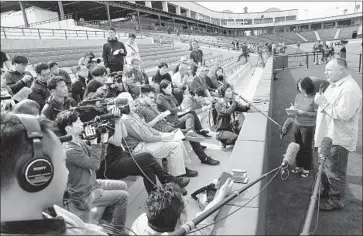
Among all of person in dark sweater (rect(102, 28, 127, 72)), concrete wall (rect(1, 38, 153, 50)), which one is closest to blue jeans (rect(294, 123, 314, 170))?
person in dark sweater (rect(102, 28, 127, 72))

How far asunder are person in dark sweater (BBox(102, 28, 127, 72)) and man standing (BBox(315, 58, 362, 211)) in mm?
4929

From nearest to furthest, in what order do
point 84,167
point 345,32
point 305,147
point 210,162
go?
point 84,167, point 305,147, point 210,162, point 345,32

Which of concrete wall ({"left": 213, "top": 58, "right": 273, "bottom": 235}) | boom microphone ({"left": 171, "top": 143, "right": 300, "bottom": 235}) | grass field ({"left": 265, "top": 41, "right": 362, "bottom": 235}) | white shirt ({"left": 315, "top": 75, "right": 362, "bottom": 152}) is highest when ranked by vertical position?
white shirt ({"left": 315, "top": 75, "right": 362, "bottom": 152})

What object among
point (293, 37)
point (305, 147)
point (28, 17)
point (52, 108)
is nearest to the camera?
point (52, 108)

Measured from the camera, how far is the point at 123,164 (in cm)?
323

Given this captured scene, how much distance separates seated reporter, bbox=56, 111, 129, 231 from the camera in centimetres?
260

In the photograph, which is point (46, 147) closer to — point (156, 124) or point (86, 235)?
point (86, 235)

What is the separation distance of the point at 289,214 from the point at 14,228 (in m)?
2.47

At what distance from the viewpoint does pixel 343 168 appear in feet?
9.62

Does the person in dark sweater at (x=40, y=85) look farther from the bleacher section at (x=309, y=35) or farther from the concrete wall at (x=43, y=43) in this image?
the bleacher section at (x=309, y=35)

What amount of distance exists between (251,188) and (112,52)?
17.7 feet

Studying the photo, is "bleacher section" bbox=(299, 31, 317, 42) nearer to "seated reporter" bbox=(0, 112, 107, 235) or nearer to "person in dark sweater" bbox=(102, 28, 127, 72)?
"person in dark sweater" bbox=(102, 28, 127, 72)

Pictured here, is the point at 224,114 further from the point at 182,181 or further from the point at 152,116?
the point at 182,181

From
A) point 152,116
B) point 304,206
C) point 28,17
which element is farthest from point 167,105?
point 28,17
